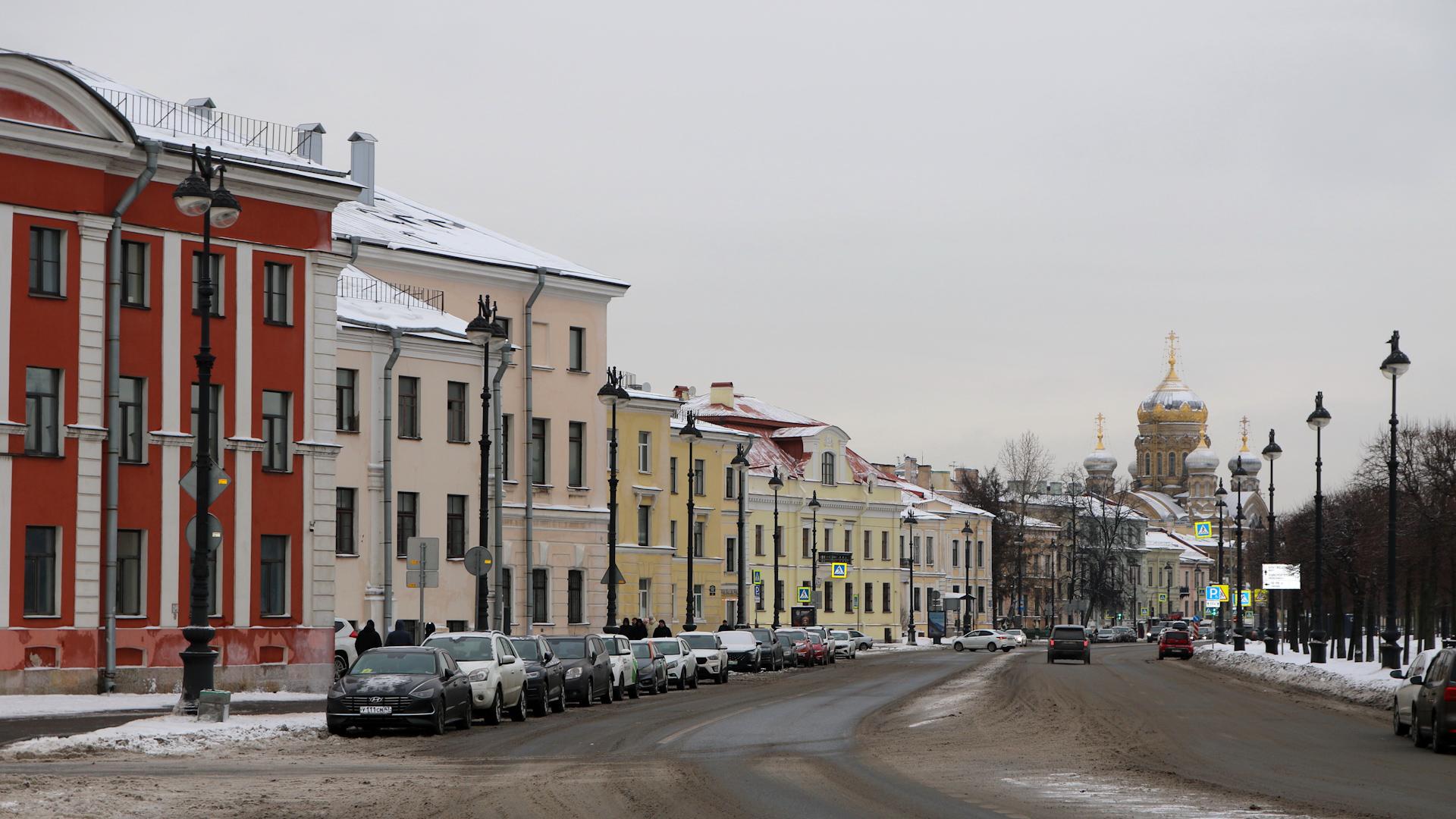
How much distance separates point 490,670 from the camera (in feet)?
98.1

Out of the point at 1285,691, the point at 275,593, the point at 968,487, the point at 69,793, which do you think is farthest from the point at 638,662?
the point at 968,487

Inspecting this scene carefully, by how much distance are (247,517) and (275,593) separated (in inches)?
75.4

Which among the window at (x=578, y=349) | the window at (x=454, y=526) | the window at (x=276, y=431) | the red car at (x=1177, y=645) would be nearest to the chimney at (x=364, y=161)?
the window at (x=578, y=349)

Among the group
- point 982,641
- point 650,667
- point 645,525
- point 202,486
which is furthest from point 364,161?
point 982,641

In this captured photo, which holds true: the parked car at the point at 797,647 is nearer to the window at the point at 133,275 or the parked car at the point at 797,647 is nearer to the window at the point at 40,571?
the window at the point at 133,275

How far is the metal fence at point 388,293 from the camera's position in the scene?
177 ft

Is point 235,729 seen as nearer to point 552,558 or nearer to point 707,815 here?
point 707,815

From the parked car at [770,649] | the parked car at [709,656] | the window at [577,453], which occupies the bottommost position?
the parked car at [770,649]

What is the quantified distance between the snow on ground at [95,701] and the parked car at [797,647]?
2986cm

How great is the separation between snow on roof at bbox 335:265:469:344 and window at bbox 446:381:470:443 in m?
1.69

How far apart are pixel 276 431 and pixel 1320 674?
1113 inches

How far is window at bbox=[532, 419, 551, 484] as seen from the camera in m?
59.8

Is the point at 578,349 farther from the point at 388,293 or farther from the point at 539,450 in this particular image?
the point at 388,293

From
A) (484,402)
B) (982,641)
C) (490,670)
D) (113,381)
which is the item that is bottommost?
(982,641)
